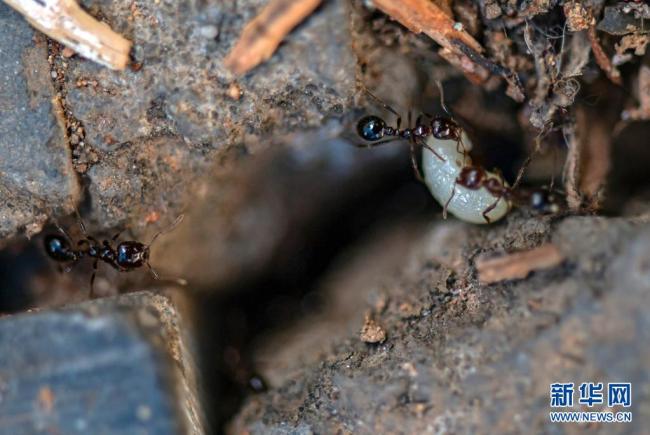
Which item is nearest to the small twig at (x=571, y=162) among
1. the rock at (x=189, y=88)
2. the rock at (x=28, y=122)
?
the rock at (x=189, y=88)

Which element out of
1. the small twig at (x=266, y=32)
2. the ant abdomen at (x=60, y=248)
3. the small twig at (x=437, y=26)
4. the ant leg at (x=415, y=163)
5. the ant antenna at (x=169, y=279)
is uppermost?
the small twig at (x=266, y=32)

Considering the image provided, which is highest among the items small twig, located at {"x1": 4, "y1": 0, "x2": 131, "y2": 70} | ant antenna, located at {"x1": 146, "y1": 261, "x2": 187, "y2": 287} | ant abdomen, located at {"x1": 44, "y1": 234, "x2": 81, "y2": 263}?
small twig, located at {"x1": 4, "y1": 0, "x2": 131, "y2": 70}

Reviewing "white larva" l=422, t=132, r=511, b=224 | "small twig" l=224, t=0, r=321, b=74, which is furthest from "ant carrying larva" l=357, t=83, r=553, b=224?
"small twig" l=224, t=0, r=321, b=74

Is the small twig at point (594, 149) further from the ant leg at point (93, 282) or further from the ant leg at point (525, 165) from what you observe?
the ant leg at point (93, 282)

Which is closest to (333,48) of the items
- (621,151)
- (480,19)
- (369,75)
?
(369,75)

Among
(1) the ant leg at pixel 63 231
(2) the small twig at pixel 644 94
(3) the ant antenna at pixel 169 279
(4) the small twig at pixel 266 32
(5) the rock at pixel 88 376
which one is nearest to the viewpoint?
(5) the rock at pixel 88 376

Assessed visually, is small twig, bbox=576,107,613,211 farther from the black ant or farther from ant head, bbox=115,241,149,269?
ant head, bbox=115,241,149,269
